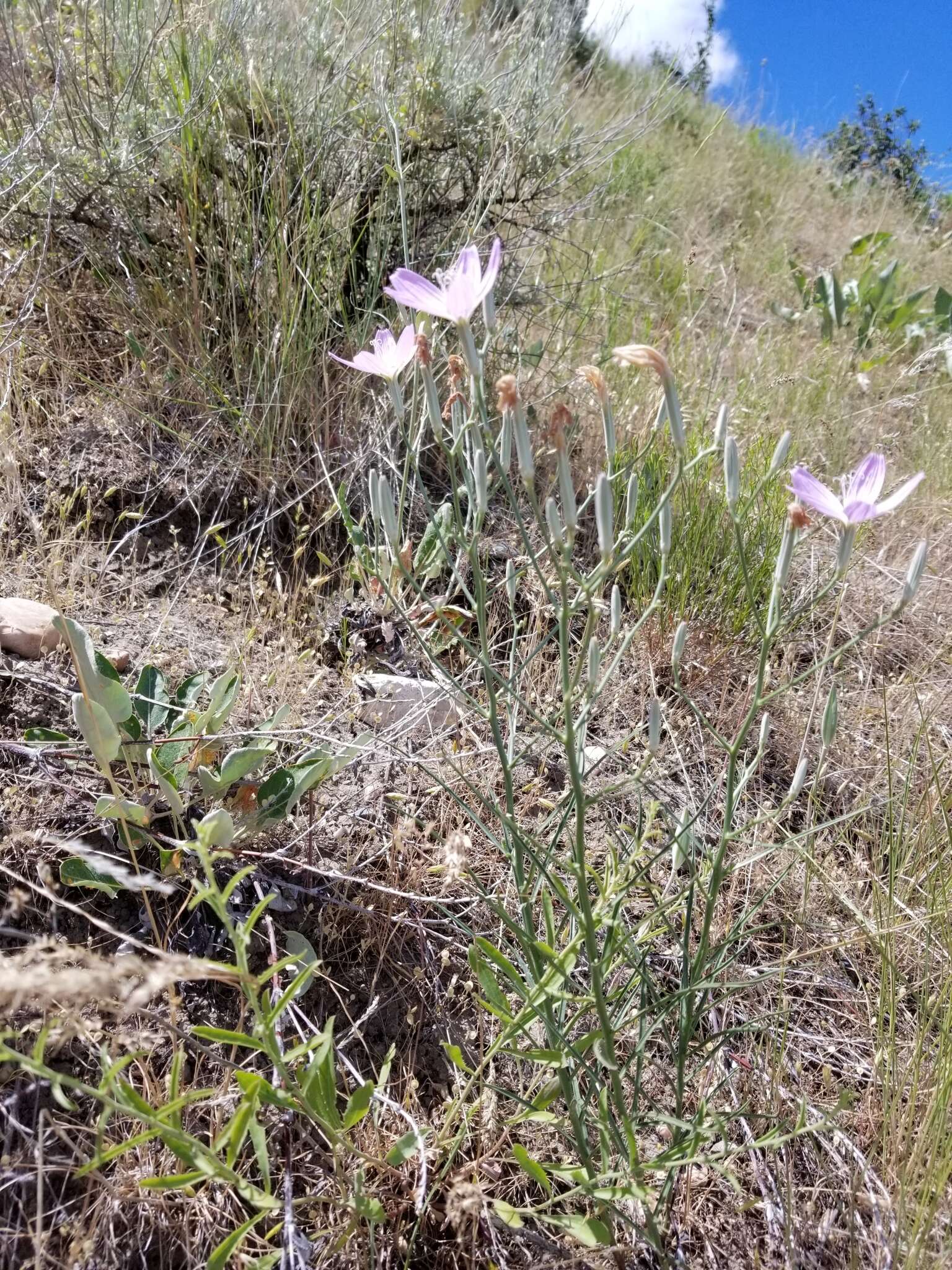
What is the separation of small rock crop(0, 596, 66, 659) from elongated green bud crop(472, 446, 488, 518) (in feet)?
3.07

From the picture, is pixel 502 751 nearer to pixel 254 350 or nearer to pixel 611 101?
pixel 254 350

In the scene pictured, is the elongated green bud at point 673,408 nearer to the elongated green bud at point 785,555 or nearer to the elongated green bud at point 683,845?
the elongated green bud at point 785,555

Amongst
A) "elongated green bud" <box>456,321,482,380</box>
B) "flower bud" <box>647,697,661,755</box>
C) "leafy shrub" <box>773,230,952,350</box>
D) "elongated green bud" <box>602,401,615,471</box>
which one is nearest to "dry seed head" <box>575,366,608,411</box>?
"elongated green bud" <box>602,401,615,471</box>

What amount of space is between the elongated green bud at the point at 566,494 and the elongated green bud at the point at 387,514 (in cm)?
27

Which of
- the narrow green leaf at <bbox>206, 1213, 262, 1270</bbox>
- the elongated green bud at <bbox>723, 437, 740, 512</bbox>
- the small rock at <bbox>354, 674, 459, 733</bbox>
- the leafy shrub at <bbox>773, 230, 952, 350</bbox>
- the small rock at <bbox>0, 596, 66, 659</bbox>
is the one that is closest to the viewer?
the narrow green leaf at <bbox>206, 1213, 262, 1270</bbox>

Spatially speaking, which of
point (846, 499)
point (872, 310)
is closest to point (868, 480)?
point (846, 499)

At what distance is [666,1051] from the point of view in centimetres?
130

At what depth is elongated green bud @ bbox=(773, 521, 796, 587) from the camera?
90cm

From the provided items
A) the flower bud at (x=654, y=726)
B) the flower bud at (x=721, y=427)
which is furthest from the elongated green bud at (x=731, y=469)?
the flower bud at (x=654, y=726)

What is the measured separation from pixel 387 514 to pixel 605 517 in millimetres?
335

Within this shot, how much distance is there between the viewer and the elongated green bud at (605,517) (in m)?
0.84

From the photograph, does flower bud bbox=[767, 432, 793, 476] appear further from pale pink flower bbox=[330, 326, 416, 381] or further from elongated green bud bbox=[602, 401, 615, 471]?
pale pink flower bbox=[330, 326, 416, 381]

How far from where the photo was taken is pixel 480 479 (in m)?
0.99

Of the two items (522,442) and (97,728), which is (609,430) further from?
(97,728)
